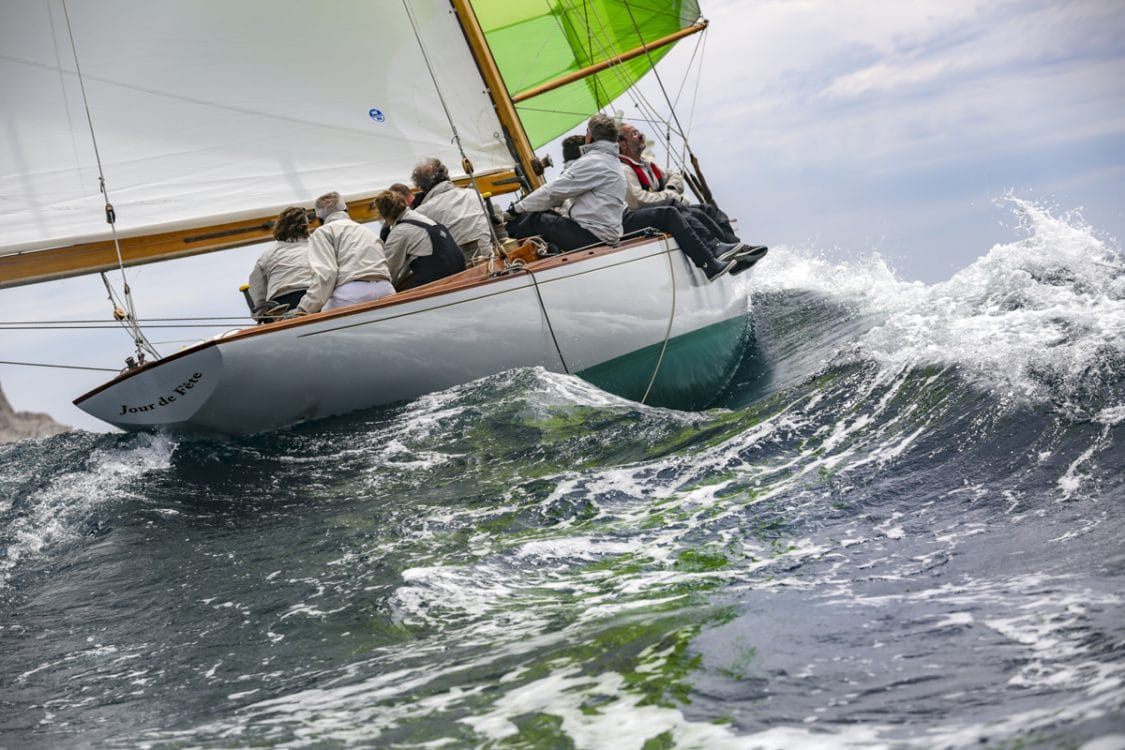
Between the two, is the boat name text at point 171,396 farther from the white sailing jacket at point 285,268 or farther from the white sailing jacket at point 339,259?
the white sailing jacket at point 285,268

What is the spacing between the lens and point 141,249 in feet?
24.5

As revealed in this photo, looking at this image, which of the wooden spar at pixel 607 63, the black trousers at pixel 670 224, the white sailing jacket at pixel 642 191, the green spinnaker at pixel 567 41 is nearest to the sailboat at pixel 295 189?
the black trousers at pixel 670 224

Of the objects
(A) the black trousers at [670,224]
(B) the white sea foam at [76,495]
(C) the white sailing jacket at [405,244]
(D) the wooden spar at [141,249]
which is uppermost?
(D) the wooden spar at [141,249]

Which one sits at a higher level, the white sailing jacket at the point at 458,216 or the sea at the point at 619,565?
the white sailing jacket at the point at 458,216

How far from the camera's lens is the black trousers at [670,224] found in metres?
8.06

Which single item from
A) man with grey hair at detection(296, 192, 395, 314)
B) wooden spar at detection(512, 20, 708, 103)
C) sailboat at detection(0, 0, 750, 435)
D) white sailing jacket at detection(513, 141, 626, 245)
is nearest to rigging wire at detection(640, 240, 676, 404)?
sailboat at detection(0, 0, 750, 435)

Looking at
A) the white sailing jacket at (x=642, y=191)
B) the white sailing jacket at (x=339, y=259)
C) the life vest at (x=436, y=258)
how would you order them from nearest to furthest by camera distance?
the white sailing jacket at (x=339, y=259) < the life vest at (x=436, y=258) < the white sailing jacket at (x=642, y=191)

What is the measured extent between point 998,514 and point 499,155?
6.13 metres

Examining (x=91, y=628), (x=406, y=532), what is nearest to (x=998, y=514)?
(x=406, y=532)

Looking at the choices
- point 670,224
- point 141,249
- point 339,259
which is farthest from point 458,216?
point 141,249

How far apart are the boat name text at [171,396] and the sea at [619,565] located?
24cm

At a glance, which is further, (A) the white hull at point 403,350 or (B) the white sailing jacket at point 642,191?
(B) the white sailing jacket at point 642,191

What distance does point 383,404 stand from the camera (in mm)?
6324

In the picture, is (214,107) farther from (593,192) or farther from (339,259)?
(593,192)
